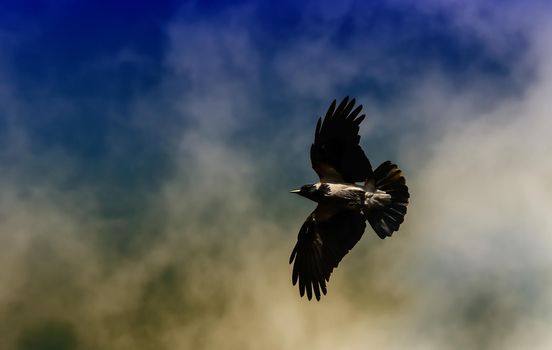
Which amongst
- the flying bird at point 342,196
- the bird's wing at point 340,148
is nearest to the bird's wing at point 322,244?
the flying bird at point 342,196

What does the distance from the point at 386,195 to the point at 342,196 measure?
85 centimetres

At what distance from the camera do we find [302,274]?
13.5 meters

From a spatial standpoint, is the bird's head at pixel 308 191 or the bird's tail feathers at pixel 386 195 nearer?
the bird's tail feathers at pixel 386 195

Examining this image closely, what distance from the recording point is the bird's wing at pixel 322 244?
13328 mm

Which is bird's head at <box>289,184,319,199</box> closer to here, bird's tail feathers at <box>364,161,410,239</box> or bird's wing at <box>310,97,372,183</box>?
bird's wing at <box>310,97,372,183</box>

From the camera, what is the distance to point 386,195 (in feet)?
42.5

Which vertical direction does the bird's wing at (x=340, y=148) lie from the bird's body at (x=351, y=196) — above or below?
above

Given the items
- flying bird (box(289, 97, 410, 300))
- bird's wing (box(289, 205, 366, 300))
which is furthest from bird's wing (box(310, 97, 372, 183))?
bird's wing (box(289, 205, 366, 300))

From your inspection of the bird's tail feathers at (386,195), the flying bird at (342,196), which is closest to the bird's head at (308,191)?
the flying bird at (342,196)

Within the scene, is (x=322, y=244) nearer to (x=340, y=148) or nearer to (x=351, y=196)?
(x=351, y=196)

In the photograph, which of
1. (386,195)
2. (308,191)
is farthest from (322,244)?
(386,195)

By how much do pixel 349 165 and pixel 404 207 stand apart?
133 centimetres

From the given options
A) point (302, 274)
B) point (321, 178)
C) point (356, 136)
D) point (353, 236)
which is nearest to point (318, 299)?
point (302, 274)

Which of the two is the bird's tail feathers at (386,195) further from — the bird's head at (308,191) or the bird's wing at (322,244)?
the bird's head at (308,191)
